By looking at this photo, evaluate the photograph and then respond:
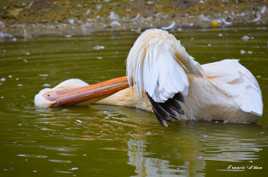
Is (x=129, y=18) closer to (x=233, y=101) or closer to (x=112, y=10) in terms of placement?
(x=112, y=10)

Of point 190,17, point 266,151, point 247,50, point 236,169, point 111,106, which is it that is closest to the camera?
point 236,169

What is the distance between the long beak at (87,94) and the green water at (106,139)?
10 cm

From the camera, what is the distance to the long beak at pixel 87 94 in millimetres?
7672

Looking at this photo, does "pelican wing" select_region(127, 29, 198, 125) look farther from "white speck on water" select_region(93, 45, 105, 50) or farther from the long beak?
"white speck on water" select_region(93, 45, 105, 50)

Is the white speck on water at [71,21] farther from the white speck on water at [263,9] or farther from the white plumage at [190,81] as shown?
the white plumage at [190,81]

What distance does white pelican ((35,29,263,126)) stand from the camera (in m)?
5.80

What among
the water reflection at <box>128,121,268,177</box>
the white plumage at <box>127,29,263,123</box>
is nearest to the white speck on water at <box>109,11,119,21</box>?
the white plumage at <box>127,29,263,123</box>

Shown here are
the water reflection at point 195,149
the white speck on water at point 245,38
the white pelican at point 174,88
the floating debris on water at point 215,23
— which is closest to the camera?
the water reflection at point 195,149

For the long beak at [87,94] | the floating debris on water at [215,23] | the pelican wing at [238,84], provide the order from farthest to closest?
the floating debris on water at [215,23], the long beak at [87,94], the pelican wing at [238,84]

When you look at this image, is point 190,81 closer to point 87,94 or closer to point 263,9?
point 87,94

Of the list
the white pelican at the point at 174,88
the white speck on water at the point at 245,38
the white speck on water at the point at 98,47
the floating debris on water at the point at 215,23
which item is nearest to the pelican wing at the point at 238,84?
the white pelican at the point at 174,88

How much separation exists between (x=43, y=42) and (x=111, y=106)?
16.8ft

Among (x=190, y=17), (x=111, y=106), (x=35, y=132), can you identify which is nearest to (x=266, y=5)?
(x=190, y=17)

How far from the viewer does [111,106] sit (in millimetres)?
7867
